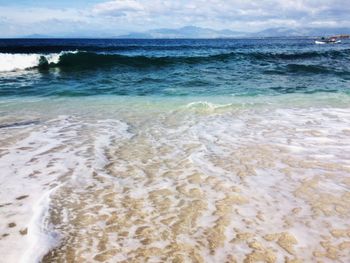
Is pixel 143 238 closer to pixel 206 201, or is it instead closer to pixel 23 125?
pixel 206 201

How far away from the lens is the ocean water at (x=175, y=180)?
3.33 metres

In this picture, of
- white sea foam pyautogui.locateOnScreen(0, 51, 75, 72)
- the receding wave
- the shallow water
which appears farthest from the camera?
the receding wave

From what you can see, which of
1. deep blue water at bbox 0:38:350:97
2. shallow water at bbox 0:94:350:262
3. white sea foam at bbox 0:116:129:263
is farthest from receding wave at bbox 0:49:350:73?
shallow water at bbox 0:94:350:262

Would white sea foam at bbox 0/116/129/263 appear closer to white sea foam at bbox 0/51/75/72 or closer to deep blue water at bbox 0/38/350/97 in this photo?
deep blue water at bbox 0/38/350/97

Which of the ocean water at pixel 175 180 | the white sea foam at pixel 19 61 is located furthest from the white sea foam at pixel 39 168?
the white sea foam at pixel 19 61

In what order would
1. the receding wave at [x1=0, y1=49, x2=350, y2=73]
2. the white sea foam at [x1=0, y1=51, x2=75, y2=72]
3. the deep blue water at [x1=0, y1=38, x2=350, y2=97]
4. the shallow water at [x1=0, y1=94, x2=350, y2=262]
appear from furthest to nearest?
1. the receding wave at [x1=0, y1=49, x2=350, y2=73]
2. the white sea foam at [x1=0, y1=51, x2=75, y2=72]
3. the deep blue water at [x1=0, y1=38, x2=350, y2=97]
4. the shallow water at [x1=0, y1=94, x2=350, y2=262]

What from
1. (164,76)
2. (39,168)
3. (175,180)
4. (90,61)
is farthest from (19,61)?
(175,180)

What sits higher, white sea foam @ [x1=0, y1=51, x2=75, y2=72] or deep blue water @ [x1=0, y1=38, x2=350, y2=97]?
white sea foam @ [x1=0, y1=51, x2=75, y2=72]

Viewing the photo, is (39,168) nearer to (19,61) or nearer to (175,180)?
(175,180)

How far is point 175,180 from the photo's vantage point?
16.1 feet

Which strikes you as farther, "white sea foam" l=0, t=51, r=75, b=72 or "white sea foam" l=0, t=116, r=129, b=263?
"white sea foam" l=0, t=51, r=75, b=72

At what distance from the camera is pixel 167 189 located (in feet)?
15.1

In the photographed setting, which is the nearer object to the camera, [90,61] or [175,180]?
[175,180]

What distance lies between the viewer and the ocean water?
10.9 feet
